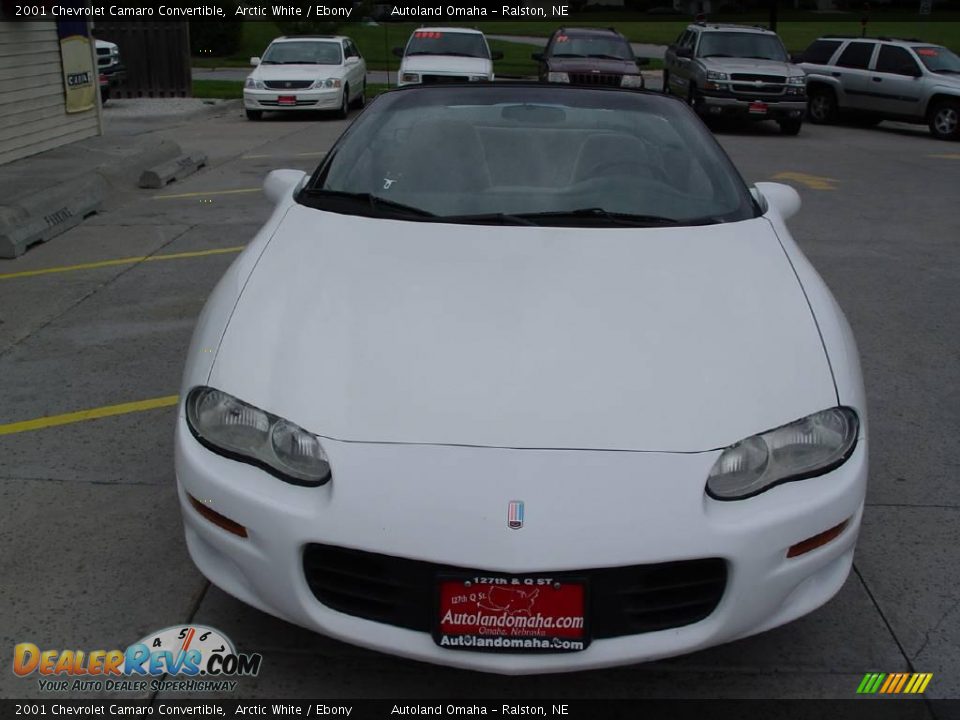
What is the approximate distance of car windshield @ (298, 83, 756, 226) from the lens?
366 centimetres

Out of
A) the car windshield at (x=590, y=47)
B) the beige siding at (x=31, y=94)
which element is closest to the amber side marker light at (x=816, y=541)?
the beige siding at (x=31, y=94)

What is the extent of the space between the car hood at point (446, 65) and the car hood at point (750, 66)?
3856 mm

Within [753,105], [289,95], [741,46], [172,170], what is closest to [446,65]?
[289,95]

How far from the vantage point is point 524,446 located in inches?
96.1

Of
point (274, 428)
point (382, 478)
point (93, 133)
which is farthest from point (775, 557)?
point (93, 133)

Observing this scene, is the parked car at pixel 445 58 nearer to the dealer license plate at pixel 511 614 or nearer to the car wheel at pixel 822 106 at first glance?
the car wheel at pixel 822 106

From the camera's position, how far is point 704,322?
2.89 m

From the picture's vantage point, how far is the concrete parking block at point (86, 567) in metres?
2.93

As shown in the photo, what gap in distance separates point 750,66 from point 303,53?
7900mm

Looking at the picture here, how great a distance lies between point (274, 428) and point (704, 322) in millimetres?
1245

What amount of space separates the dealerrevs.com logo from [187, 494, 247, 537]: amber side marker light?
19.0 inches

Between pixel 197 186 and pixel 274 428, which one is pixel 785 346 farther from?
pixel 197 186

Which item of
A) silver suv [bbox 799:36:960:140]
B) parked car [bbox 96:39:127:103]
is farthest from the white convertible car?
parked car [bbox 96:39:127:103]

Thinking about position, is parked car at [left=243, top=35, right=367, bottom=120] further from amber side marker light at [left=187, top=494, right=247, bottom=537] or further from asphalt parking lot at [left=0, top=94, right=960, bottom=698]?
amber side marker light at [left=187, top=494, right=247, bottom=537]
